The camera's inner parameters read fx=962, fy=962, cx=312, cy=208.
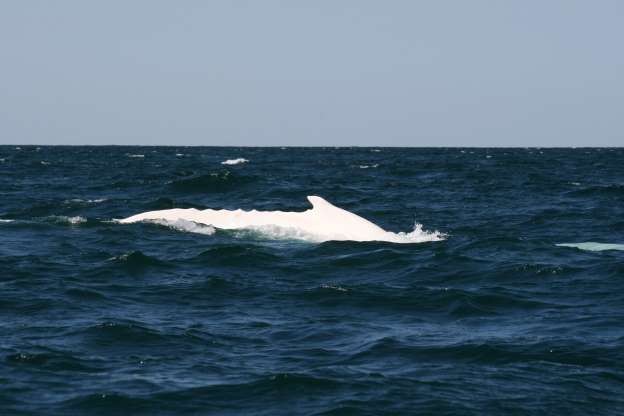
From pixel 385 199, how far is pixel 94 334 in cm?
3397

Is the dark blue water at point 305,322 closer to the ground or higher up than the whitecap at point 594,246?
closer to the ground

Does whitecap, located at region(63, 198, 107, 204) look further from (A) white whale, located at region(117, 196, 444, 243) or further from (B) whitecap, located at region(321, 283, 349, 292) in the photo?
(B) whitecap, located at region(321, 283, 349, 292)

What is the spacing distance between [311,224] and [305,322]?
44.3 ft

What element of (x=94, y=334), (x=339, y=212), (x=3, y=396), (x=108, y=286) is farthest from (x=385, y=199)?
(x=3, y=396)

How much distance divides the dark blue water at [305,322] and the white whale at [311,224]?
1124 millimetres

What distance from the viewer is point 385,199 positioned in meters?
49.2

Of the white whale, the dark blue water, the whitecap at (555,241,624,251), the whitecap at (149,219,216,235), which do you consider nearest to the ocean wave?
the dark blue water

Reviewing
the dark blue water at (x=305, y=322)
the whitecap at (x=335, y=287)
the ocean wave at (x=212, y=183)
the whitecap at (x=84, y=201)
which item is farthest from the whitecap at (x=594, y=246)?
the ocean wave at (x=212, y=183)

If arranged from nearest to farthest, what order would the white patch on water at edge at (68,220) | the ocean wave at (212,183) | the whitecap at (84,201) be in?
the white patch on water at edge at (68,220) → the whitecap at (84,201) → the ocean wave at (212,183)

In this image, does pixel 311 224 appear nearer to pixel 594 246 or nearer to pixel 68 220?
pixel 594 246

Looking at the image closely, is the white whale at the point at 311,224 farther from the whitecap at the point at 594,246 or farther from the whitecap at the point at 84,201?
the whitecap at the point at 84,201

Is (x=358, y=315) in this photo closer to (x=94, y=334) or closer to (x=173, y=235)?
(x=94, y=334)

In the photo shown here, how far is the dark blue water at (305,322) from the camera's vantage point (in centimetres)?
1290

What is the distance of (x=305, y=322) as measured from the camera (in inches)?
690
